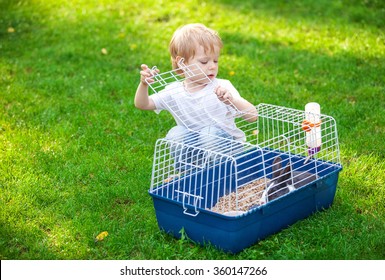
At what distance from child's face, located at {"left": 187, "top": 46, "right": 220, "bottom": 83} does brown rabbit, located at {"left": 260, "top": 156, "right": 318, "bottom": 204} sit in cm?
65

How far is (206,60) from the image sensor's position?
12.7 ft

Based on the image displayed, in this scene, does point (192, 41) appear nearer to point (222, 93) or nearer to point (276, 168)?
point (222, 93)

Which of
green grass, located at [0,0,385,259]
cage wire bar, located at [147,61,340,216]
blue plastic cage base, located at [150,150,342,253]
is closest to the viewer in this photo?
blue plastic cage base, located at [150,150,342,253]

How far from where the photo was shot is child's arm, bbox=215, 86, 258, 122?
145 inches

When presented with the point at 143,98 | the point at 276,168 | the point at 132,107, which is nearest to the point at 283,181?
the point at 276,168

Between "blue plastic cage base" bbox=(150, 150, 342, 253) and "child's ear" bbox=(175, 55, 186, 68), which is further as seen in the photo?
"child's ear" bbox=(175, 55, 186, 68)

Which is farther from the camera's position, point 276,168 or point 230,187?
point 276,168

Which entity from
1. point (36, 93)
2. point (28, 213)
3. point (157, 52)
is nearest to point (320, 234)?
point (28, 213)

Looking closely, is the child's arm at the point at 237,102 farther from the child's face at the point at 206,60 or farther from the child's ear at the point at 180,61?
the child's ear at the point at 180,61

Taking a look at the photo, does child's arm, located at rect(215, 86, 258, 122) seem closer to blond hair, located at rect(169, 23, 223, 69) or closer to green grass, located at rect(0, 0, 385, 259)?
blond hair, located at rect(169, 23, 223, 69)

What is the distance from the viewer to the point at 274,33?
7020 mm

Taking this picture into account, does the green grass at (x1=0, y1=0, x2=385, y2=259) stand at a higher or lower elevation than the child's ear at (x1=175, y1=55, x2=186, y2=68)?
lower

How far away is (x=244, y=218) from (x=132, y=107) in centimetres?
238

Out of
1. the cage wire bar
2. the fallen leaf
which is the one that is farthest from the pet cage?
the fallen leaf
